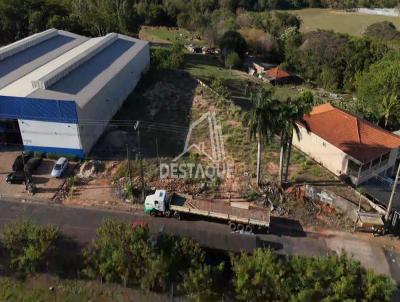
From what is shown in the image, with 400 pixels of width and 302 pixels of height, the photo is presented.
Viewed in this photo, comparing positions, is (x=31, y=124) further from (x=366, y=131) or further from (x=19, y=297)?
(x=366, y=131)

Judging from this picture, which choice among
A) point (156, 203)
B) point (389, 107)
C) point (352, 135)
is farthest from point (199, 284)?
point (389, 107)

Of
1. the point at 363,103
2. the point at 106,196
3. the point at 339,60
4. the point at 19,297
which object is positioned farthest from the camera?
the point at 339,60

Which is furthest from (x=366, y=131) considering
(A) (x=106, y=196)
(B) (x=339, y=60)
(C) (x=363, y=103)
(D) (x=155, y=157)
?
(B) (x=339, y=60)

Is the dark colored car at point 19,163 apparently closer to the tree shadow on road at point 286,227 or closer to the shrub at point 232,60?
the tree shadow on road at point 286,227

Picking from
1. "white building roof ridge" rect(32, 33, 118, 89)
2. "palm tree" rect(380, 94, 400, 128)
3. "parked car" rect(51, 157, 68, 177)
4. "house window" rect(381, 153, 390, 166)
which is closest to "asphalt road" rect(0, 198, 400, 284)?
"parked car" rect(51, 157, 68, 177)

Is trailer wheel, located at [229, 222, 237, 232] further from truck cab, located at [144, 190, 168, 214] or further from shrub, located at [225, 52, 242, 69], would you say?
shrub, located at [225, 52, 242, 69]

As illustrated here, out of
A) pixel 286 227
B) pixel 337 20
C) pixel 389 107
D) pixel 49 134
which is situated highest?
pixel 49 134
